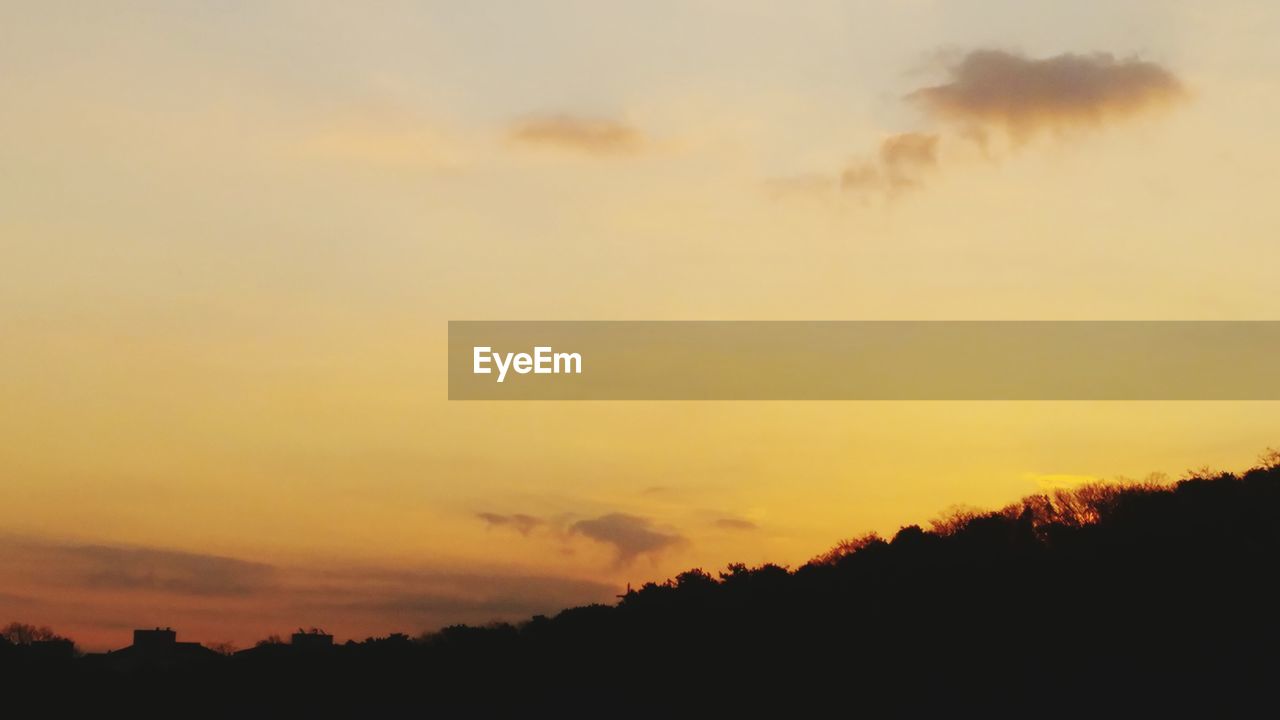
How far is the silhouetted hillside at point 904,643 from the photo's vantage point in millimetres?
43781

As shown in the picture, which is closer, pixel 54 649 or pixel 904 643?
pixel 904 643

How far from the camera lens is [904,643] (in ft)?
Answer: 172

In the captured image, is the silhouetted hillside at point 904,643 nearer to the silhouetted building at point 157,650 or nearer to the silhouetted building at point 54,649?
the silhouetted building at point 54,649

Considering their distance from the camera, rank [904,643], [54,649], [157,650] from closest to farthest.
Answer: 1. [904,643]
2. [54,649]
3. [157,650]

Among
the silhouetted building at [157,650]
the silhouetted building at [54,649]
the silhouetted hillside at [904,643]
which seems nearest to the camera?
the silhouetted hillside at [904,643]

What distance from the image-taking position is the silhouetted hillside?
43.8m

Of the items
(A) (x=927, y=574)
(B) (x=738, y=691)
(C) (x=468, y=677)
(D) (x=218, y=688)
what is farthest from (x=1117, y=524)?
(D) (x=218, y=688)

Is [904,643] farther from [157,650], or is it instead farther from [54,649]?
[157,650]

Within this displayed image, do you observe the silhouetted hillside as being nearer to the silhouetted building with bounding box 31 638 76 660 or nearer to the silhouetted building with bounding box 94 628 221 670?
the silhouetted building with bounding box 31 638 76 660

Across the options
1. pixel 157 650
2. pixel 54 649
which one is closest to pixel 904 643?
pixel 54 649

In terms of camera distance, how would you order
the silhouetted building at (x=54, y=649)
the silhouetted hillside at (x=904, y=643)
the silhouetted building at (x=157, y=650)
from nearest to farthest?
the silhouetted hillside at (x=904, y=643) → the silhouetted building at (x=54, y=649) → the silhouetted building at (x=157, y=650)

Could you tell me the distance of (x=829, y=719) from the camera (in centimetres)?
4828

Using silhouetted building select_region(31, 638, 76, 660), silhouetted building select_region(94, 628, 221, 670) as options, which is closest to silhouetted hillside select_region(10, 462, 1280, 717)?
silhouetted building select_region(31, 638, 76, 660)

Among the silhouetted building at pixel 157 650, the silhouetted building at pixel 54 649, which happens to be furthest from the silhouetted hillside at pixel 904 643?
the silhouetted building at pixel 157 650
